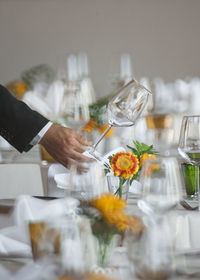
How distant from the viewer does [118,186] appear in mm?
1394

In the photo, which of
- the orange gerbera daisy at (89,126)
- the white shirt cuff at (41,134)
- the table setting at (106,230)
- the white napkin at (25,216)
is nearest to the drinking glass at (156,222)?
the table setting at (106,230)

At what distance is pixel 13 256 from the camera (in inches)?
39.3

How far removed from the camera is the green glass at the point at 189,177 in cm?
A: 172

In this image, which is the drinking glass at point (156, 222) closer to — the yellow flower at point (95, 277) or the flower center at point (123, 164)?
the yellow flower at point (95, 277)

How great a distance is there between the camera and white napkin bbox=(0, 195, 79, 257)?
0.93 metres

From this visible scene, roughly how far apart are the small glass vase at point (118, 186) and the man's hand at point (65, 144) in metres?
0.31

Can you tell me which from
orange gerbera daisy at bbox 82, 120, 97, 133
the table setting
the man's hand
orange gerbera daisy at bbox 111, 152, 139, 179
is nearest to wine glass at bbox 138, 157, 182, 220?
the table setting

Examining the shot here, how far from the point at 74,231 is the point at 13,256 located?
0.22 m

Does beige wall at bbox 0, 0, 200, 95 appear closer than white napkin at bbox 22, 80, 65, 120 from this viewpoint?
No

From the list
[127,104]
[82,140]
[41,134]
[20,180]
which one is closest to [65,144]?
[82,140]

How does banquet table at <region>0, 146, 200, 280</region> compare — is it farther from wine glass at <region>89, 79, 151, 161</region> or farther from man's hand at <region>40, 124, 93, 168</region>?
wine glass at <region>89, 79, 151, 161</region>

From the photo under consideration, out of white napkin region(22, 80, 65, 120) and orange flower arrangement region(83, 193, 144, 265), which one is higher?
white napkin region(22, 80, 65, 120)

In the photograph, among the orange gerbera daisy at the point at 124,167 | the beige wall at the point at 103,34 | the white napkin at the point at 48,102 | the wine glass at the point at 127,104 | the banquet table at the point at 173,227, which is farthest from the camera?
the beige wall at the point at 103,34

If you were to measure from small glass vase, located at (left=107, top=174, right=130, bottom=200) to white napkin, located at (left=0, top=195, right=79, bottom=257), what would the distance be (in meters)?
0.37
